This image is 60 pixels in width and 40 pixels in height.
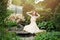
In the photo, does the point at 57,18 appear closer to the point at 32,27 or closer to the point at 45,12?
the point at 45,12

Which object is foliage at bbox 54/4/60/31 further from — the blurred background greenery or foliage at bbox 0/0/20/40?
foliage at bbox 0/0/20/40

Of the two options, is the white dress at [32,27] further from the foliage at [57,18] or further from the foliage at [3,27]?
the foliage at [3,27]

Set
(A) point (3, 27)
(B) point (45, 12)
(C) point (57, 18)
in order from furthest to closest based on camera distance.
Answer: (B) point (45, 12) → (C) point (57, 18) → (A) point (3, 27)

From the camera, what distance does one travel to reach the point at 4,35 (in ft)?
16.9

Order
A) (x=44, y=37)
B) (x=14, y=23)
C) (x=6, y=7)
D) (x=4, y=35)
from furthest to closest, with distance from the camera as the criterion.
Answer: (x=14, y=23) < (x=6, y=7) < (x=44, y=37) < (x=4, y=35)

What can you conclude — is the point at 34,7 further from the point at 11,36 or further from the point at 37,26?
the point at 11,36

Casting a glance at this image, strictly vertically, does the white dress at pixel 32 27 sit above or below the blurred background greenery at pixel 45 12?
below

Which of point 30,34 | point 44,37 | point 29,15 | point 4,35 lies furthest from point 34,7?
point 4,35

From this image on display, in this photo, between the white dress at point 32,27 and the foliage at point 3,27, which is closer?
the foliage at point 3,27

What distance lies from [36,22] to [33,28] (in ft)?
0.52

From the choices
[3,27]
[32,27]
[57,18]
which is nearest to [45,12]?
[57,18]

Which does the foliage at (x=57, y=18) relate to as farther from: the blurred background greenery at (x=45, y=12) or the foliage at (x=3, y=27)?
the foliage at (x=3, y=27)

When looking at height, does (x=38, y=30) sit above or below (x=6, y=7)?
below

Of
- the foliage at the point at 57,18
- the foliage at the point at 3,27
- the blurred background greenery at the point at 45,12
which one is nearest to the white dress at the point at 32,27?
the blurred background greenery at the point at 45,12
